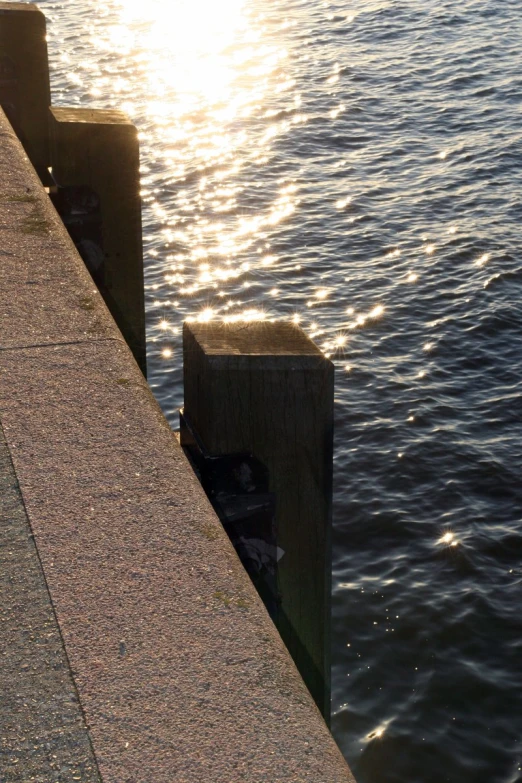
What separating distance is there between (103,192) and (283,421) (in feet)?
9.42

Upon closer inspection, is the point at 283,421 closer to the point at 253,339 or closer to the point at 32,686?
the point at 253,339

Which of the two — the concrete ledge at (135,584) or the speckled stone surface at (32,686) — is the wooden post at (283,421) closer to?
the concrete ledge at (135,584)

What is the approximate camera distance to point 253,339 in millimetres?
3309

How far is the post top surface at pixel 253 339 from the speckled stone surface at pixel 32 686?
89cm

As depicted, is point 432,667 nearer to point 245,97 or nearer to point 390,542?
point 390,542

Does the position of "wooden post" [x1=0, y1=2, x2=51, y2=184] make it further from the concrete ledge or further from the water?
the concrete ledge

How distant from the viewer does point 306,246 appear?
46.4 feet

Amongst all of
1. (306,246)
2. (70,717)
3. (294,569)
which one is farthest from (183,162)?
(70,717)

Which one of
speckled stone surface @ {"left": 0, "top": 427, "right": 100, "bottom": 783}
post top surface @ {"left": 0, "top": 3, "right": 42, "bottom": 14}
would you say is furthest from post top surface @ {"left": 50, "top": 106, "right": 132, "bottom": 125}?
speckled stone surface @ {"left": 0, "top": 427, "right": 100, "bottom": 783}

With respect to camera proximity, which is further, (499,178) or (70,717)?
(499,178)

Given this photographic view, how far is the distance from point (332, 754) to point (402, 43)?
2266 centimetres

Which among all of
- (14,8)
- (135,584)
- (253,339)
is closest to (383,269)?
(14,8)

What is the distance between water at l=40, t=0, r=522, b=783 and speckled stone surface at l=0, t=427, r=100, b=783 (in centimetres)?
484

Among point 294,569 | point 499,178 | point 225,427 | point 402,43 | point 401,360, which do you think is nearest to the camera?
point 225,427
